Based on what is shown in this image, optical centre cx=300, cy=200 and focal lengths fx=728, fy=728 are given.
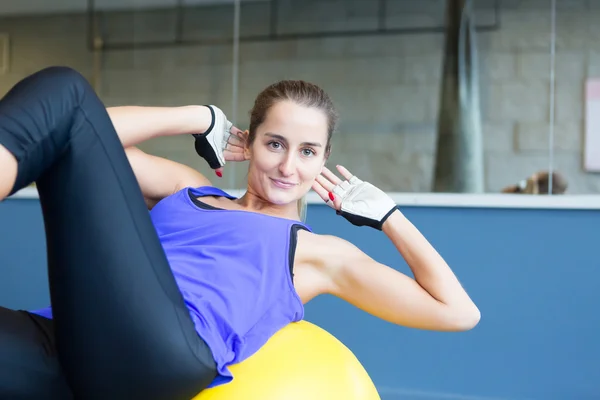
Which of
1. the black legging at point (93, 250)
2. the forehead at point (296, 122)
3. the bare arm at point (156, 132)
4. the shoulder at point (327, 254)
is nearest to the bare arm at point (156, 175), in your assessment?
the bare arm at point (156, 132)

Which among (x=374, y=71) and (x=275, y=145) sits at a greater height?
(x=374, y=71)

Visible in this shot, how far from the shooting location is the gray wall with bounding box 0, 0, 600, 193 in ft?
9.70

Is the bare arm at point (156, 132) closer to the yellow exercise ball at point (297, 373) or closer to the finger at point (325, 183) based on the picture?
the finger at point (325, 183)

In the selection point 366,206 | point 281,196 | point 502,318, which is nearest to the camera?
point 366,206

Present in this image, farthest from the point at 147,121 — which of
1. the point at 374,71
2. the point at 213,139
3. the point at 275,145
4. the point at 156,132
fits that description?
the point at 374,71

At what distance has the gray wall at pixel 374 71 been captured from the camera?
2.96m

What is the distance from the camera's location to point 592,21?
296 centimetres

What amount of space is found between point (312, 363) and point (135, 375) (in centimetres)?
33

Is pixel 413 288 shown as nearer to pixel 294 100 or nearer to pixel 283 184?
pixel 283 184

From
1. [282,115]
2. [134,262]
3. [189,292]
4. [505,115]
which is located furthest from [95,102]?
[505,115]

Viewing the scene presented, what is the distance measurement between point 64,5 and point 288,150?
265 centimetres

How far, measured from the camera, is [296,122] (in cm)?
148

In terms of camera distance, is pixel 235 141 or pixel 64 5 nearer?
pixel 235 141

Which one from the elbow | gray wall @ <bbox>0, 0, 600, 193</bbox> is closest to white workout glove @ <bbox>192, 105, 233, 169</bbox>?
the elbow
